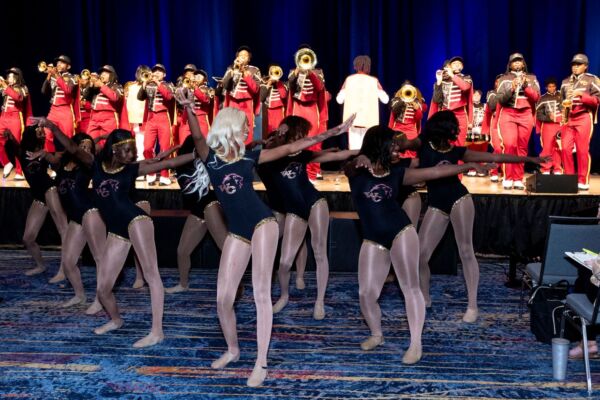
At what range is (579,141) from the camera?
8961mm

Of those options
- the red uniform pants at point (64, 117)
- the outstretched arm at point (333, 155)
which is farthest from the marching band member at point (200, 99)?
the outstretched arm at point (333, 155)

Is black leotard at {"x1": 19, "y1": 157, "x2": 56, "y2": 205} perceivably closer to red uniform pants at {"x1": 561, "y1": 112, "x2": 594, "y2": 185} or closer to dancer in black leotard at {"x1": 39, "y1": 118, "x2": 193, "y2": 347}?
dancer in black leotard at {"x1": 39, "y1": 118, "x2": 193, "y2": 347}

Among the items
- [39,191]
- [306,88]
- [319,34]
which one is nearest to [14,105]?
[39,191]

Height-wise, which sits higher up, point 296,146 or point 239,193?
point 296,146

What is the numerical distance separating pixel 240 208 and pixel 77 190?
217 centimetres

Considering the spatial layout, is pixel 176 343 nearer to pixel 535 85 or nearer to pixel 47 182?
pixel 47 182

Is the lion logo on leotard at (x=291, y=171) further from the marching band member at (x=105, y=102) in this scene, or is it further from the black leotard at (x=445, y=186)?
the marching band member at (x=105, y=102)

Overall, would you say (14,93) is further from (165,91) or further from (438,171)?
(438,171)

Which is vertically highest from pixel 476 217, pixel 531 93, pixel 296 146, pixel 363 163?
pixel 531 93

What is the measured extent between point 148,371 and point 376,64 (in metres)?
9.02

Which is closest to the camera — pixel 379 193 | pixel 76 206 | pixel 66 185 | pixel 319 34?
pixel 379 193

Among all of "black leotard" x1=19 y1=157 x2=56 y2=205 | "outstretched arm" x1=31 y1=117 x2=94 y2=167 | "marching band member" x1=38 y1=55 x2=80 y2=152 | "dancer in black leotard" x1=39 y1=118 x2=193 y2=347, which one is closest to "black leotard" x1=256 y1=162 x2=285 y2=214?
"dancer in black leotard" x1=39 y1=118 x2=193 y2=347

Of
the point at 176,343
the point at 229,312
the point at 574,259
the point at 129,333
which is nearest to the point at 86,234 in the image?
the point at 129,333

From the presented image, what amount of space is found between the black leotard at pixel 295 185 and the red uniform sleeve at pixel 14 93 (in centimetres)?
608
